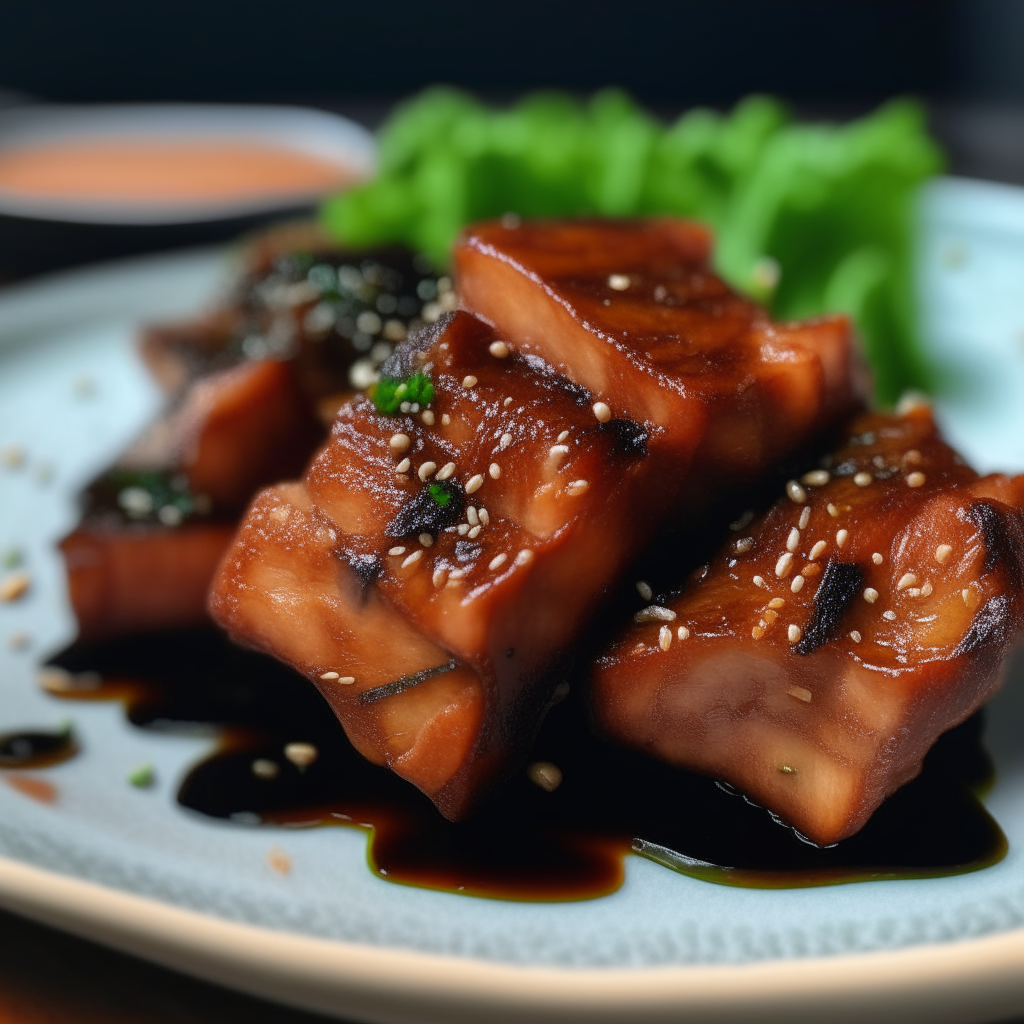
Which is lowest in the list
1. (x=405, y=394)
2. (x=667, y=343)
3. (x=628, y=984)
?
(x=628, y=984)

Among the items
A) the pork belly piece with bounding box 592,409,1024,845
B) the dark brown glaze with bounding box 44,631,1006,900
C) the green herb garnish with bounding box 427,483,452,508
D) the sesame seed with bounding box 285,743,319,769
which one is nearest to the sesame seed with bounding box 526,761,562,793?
the dark brown glaze with bounding box 44,631,1006,900

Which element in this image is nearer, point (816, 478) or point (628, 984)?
point (628, 984)

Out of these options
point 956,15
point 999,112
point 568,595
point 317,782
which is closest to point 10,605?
point 317,782

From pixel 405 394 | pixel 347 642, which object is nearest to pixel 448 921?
pixel 347 642

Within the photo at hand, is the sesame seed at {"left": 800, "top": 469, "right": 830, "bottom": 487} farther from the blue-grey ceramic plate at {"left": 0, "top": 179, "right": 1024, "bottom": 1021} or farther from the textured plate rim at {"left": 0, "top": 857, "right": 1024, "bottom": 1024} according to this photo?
the textured plate rim at {"left": 0, "top": 857, "right": 1024, "bottom": 1024}

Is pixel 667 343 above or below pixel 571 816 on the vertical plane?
above

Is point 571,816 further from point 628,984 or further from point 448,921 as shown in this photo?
point 628,984

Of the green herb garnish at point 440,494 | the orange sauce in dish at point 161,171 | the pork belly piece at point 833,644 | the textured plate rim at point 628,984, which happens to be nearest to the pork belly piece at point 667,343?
the pork belly piece at point 833,644
